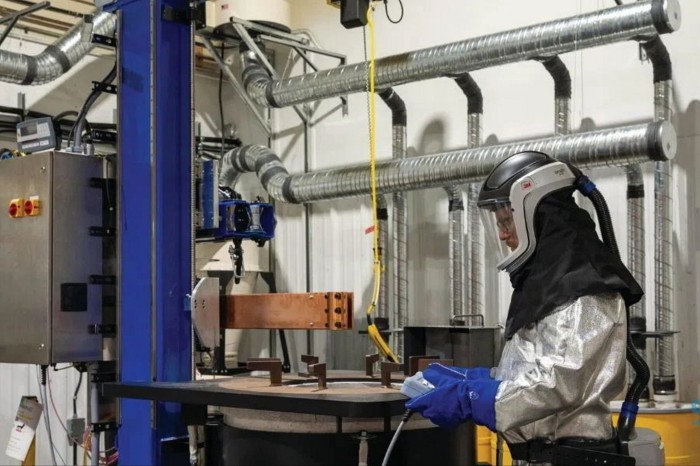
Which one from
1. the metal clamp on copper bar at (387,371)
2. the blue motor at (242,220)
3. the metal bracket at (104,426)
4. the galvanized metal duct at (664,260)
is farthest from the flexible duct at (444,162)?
the metal bracket at (104,426)

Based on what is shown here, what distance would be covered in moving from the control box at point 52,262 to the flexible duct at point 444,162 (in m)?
2.20

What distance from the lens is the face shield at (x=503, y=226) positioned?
2.73m

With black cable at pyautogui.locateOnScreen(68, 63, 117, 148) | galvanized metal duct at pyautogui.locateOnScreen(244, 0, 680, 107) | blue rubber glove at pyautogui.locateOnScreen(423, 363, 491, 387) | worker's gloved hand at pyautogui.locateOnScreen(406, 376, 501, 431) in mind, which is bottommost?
worker's gloved hand at pyautogui.locateOnScreen(406, 376, 501, 431)

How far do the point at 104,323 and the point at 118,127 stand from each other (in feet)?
2.60

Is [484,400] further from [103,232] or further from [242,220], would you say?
[103,232]

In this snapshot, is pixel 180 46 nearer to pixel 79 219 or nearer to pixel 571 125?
pixel 79 219

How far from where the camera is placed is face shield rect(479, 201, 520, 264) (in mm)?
2734

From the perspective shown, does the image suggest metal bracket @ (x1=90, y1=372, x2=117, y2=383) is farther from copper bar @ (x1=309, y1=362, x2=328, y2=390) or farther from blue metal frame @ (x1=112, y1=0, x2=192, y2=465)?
copper bar @ (x1=309, y1=362, x2=328, y2=390)

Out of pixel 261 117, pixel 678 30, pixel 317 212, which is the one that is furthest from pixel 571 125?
pixel 261 117

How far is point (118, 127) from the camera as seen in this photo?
359 centimetres

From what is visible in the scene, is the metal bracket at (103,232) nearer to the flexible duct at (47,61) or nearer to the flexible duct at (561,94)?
the flexible duct at (47,61)

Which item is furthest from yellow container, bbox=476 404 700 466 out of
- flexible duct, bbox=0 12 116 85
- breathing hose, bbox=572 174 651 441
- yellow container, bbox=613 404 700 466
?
flexible duct, bbox=0 12 116 85

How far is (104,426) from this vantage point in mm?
3598

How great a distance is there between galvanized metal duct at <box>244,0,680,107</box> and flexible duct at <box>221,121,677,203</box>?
0.46m
